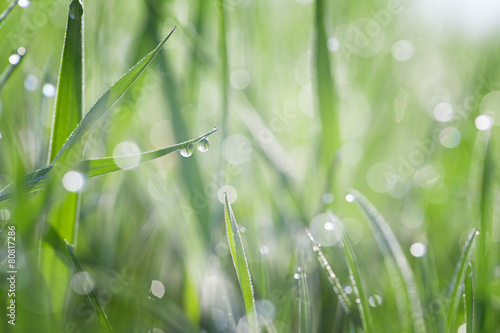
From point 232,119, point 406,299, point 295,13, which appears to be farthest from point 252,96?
point 295,13

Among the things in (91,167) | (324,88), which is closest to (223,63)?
(324,88)

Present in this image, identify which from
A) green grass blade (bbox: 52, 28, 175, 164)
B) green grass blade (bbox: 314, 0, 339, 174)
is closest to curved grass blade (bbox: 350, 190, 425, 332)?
green grass blade (bbox: 314, 0, 339, 174)

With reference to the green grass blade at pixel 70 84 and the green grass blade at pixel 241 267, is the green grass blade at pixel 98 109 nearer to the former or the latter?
the green grass blade at pixel 70 84

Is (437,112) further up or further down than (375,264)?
further up

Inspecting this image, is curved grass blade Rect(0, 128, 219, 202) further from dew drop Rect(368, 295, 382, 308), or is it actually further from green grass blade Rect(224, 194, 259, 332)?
dew drop Rect(368, 295, 382, 308)

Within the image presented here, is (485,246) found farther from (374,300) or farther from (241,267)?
(241,267)

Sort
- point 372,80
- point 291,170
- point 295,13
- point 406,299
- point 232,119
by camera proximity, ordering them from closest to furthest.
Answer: point 406,299
point 291,170
point 232,119
point 372,80
point 295,13

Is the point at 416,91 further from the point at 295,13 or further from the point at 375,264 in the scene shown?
the point at 375,264
